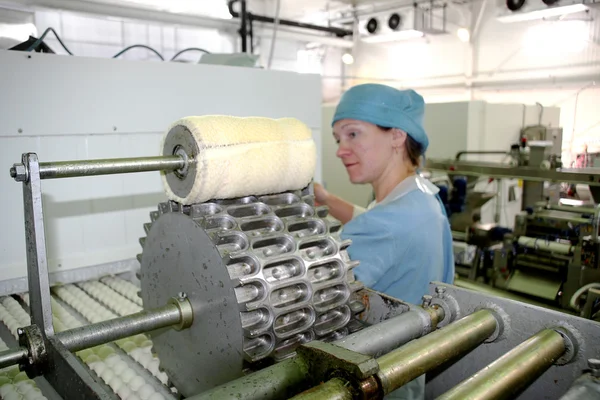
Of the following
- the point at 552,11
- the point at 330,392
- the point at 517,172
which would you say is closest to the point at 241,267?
the point at 330,392

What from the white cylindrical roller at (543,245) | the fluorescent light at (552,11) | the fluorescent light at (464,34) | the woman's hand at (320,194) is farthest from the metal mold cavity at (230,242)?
the fluorescent light at (464,34)

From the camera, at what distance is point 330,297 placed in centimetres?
76

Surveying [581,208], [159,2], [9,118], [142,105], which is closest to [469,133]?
[581,208]

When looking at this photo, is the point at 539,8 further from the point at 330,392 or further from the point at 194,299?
the point at 330,392

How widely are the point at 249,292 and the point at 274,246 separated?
0.09m

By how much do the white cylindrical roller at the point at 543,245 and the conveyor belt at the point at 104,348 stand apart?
8.02ft

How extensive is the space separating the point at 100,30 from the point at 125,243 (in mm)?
2832

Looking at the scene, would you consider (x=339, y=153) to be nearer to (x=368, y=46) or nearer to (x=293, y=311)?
(x=293, y=311)

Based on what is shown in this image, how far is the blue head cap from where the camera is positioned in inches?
49.2

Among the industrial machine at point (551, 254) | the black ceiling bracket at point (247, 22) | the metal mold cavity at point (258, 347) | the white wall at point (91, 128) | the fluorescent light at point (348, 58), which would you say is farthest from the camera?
the fluorescent light at point (348, 58)

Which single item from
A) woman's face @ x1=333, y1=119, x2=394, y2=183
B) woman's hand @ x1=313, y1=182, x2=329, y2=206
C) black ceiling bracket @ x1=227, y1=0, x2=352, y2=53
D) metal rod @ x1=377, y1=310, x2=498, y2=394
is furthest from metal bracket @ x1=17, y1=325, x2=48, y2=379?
black ceiling bracket @ x1=227, y1=0, x2=352, y2=53

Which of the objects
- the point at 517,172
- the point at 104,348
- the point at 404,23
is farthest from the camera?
the point at 404,23

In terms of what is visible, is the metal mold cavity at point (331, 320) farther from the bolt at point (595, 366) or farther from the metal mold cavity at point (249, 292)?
the bolt at point (595, 366)

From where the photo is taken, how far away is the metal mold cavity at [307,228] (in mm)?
764
